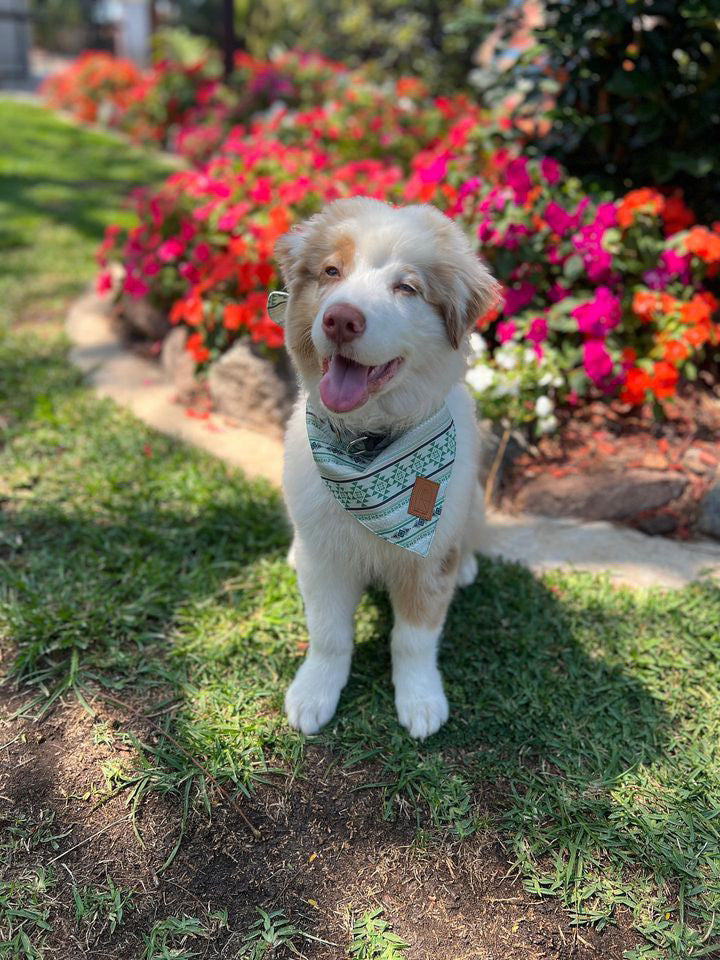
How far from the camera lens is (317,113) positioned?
6.18m

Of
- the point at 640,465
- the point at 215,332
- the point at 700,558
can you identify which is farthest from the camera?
the point at 215,332

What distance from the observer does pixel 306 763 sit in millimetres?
2254

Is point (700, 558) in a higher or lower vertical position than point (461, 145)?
lower

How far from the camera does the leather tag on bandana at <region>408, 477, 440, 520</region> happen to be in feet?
7.04

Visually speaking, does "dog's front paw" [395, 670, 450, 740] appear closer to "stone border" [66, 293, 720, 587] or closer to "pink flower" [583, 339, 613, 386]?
"stone border" [66, 293, 720, 587]

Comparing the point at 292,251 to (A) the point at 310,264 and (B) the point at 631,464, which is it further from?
(B) the point at 631,464

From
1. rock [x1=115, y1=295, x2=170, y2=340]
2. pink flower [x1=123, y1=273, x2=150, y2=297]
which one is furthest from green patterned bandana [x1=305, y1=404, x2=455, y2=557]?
rock [x1=115, y1=295, x2=170, y2=340]

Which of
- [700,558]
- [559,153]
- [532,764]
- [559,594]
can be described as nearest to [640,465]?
[700,558]

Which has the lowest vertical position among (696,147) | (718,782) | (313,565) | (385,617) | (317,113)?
(385,617)

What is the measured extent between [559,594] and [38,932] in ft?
6.96

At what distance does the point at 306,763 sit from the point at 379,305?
1407 millimetres

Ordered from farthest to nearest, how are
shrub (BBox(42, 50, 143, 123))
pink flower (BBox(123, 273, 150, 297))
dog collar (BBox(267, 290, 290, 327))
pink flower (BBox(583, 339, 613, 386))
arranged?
1. shrub (BBox(42, 50, 143, 123))
2. pink flower (BBox(123, 273, 150, 297))
3. pink flower (BBox(583, 339, 613, 386))
4. dog collar (BBox(267, 290, 290, 327))

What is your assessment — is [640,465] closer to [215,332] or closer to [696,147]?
[696,147]

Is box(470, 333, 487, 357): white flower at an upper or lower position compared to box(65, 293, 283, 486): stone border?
upper
